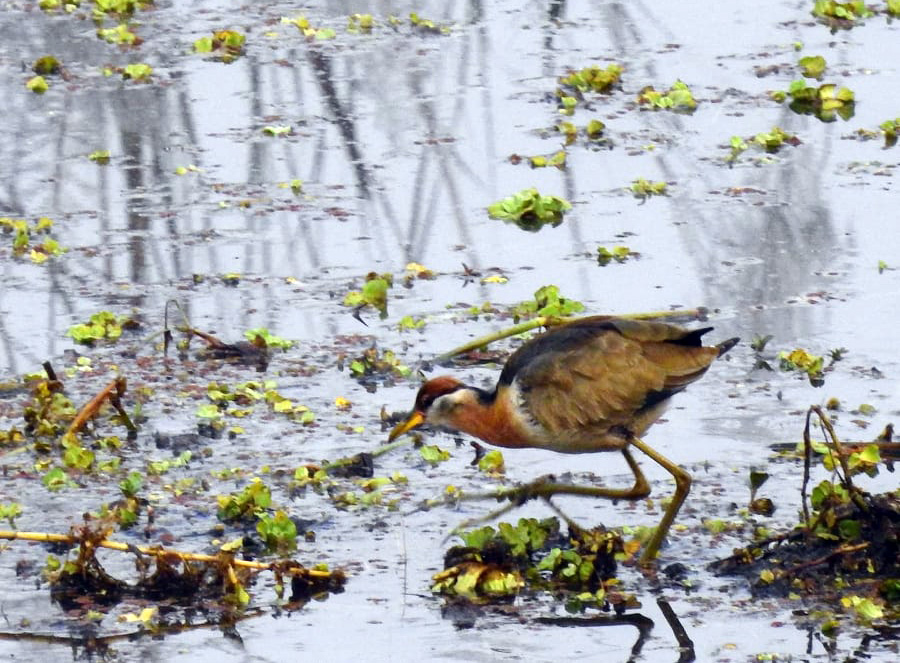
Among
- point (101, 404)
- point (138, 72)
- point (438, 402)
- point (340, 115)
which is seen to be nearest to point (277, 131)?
point (340, 115)

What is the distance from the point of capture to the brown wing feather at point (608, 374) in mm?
7047

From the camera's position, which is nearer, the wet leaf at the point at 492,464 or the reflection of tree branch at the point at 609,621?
the reflection of tree branch at the point at 609,621

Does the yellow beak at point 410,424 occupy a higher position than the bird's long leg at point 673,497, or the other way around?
the yellow beak at point 410,424

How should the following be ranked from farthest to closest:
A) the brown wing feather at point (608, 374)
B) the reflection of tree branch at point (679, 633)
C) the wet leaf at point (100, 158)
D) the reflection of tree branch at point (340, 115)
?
the wet leaf at point (100, 158) < the reflection of tree branch at point (340, 115) < the brown wing feather at point (608, 374) < the reflection of tree branch at point (679, 633)

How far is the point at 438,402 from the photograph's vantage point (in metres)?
7.17

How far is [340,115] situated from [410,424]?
4996mm

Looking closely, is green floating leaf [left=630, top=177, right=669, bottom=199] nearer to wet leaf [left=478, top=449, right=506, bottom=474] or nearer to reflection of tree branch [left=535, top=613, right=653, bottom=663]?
wet leaf [left=478, top=449, right=506, bottom=474]

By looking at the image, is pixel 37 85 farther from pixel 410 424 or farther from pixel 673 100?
pixel 410 424

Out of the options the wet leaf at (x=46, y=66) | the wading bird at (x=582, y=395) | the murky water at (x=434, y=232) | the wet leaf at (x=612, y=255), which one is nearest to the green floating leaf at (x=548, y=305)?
the murky water at (x=434, y=232)

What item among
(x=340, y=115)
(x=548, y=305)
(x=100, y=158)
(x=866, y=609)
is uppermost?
(x=340, y=115)

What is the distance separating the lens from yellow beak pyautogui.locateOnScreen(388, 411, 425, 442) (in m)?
7.24

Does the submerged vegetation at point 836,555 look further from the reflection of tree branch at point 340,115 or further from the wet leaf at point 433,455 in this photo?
the reflection of tree branch at point 340,115

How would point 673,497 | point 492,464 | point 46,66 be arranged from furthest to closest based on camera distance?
point 46,66
point 492,464
point 673,497

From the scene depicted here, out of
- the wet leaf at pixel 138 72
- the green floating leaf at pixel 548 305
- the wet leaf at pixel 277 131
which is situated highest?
the wet leaf at pixel 138 72
